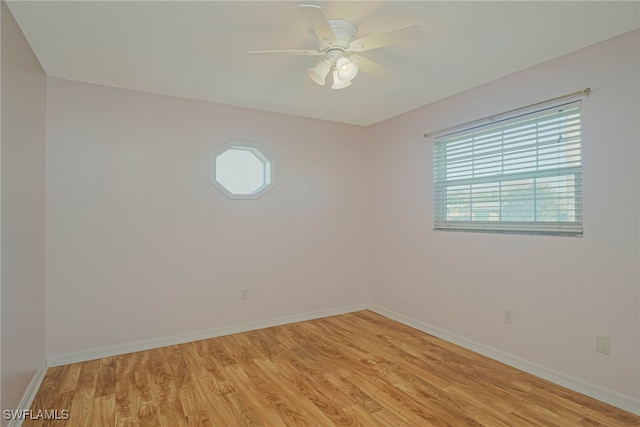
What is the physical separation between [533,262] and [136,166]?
3425 mm

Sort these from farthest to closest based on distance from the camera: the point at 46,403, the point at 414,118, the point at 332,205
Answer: the point at 332,205 → the point at 414,118 → the point at 46,403

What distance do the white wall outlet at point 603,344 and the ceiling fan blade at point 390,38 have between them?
2.25 metres

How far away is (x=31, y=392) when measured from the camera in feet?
7.38

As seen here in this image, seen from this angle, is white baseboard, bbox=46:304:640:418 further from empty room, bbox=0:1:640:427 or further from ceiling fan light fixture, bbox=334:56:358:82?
ceiling fan light fixture, bbox=334:56:358:82

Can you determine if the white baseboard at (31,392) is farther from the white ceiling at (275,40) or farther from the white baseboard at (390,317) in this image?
the white ceiling at (275,40)

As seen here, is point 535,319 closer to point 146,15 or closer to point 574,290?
point 574,290

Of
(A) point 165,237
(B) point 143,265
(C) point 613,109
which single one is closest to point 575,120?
(C) point 613,109

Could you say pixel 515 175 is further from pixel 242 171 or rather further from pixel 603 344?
pixel 242 171

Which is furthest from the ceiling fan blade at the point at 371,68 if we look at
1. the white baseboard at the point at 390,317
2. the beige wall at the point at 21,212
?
the white baseboard at the point at 390,317

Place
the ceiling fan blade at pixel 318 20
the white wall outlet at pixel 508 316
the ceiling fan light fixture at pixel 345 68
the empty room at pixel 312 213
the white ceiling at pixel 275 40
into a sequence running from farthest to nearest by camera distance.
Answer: the white wall outlet at pixel 508 316 → the ceiling fan light fixture at pixel 345 68 → the empty room at pixel 312 213 → the white ceiling at pixel 275 40 → the ceiling fan blade at pixel 318 20

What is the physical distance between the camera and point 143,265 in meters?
3.12

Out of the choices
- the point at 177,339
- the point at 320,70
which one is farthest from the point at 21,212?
the point at 320,70

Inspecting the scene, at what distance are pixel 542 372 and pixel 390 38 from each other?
258 centimetres

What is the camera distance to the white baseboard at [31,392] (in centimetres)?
194
